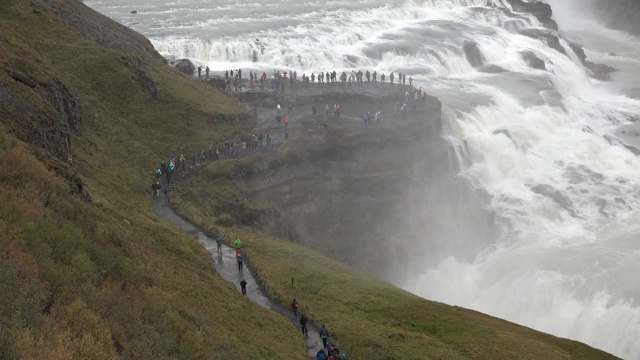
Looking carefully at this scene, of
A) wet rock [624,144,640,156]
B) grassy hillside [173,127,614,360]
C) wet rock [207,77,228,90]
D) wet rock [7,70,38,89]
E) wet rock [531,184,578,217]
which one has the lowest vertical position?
wet rock [531,184,578,217]

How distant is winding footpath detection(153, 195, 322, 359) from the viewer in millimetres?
25067

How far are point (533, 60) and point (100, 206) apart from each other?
64782mm

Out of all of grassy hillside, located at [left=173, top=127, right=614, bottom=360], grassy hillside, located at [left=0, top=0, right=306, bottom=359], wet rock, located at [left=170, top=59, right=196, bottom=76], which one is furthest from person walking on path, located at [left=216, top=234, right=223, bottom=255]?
wet rock, located at [left=170, top=59, right=196, bottom=76]

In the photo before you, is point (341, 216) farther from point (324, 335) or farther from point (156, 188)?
point (324, 335)

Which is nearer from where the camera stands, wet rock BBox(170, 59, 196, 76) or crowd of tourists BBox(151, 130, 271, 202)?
crowd of tourists BBox(151, 130, 271, 202)

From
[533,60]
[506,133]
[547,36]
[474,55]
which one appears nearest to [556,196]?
[506,133]

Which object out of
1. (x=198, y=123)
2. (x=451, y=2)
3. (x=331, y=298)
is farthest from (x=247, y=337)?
(x=451, y=2)

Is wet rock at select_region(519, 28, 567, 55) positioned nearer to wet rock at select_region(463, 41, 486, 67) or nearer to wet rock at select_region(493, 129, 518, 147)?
wet rock at select_region(463, 41, 486, 67)

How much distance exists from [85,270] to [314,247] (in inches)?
1050

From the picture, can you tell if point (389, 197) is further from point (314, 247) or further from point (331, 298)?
point (331, 298)

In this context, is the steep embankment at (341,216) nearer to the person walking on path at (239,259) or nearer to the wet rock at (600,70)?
the person walking on path at (239,259)

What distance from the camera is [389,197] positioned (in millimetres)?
47969

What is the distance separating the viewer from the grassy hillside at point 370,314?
24719 millimetres

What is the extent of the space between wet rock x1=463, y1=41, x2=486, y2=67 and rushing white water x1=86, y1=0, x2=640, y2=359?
115cm
